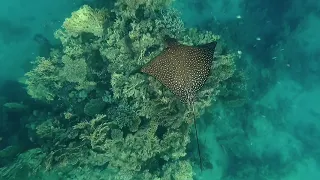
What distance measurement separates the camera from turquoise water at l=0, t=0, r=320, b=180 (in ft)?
27.0

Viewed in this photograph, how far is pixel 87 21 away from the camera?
8852 millimetres

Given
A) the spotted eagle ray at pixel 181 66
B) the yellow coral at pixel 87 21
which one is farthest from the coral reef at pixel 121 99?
the spotted eagle ray at pixel 181 66

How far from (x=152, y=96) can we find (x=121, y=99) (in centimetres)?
80

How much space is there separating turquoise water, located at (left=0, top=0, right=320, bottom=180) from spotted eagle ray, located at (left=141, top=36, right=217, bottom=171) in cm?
62

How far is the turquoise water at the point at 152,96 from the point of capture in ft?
27.0

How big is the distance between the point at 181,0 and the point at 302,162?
23.3ft

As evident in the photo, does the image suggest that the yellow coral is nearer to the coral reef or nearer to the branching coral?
the coral reef

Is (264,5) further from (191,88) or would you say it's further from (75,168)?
(75,168)

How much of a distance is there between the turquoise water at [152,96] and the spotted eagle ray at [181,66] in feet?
2.04

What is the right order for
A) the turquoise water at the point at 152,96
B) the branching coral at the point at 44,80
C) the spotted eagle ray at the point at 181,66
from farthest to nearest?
the branching coral at the point at 44,80, the turquoise water at the point at 152,96, the spotted eagle ray at the point at 181,66

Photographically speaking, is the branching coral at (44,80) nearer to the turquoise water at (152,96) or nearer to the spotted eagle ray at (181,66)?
the turquoise water at (152,96)

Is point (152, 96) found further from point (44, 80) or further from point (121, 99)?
point (44, 80)

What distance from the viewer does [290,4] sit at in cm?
1179

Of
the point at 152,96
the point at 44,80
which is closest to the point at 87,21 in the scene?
the point at 44,80
